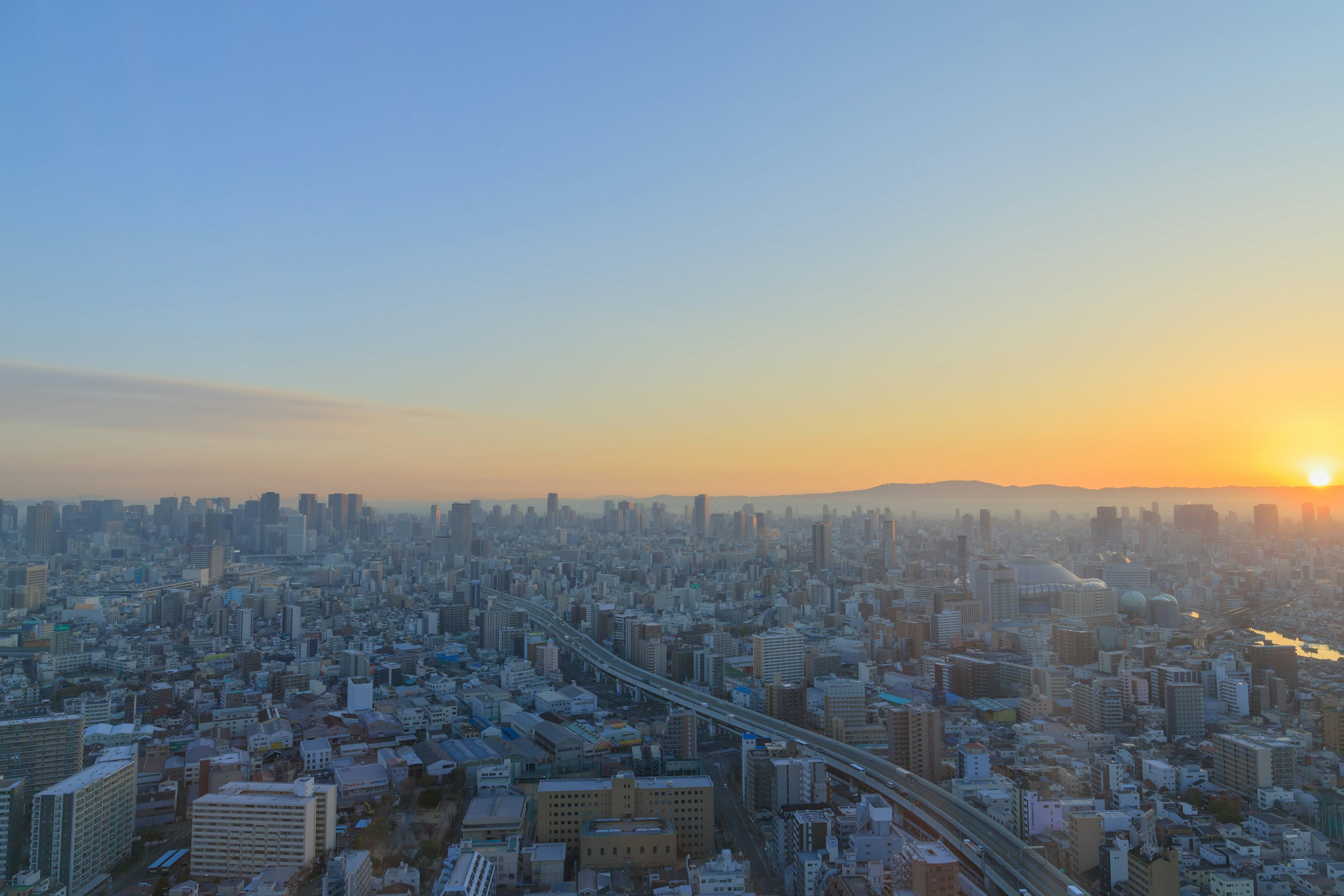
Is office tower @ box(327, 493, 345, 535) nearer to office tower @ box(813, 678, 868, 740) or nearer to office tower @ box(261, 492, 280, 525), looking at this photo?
office tower @ box(261, 492, 280, 525)

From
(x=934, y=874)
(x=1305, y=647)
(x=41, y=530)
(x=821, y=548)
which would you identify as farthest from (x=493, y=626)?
(x=1305, y=647)

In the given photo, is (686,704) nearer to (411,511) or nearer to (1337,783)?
(1337,783)

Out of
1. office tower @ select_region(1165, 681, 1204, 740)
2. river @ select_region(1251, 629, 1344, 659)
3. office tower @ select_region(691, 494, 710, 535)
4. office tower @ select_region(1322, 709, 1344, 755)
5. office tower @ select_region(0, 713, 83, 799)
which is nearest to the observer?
office tower @ select_region(0, 713, 83, 799)

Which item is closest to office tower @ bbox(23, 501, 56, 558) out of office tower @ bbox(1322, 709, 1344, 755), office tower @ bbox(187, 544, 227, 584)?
office tower @ bbox(187, 544, 227, 584)

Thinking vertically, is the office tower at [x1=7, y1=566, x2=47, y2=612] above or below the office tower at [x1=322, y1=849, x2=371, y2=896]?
above

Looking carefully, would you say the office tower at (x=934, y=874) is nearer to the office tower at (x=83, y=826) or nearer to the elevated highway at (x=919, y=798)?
the elevated highway at (x=919, y=798)

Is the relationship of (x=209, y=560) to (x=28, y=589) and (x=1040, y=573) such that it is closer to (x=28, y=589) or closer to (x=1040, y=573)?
(x=28, y=589)

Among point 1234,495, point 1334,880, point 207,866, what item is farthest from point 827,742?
point 1234,495
